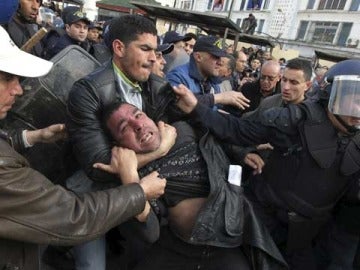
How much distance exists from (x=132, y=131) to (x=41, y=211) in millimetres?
835

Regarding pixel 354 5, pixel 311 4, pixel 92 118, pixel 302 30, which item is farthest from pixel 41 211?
pixel 311 4

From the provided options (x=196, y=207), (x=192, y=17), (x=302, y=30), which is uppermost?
(x=302, y=30)

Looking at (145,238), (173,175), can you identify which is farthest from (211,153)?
(145,238)

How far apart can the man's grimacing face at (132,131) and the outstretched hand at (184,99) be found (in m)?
0.41

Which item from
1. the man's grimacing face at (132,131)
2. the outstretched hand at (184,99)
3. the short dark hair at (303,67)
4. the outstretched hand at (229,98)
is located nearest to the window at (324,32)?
the short dark hair at (303,67)

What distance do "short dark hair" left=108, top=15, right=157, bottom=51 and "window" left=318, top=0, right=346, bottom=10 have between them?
Result: 36.4 meters

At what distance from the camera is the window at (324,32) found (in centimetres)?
3372

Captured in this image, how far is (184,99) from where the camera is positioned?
242cm

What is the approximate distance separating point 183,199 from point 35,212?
102 centimetres

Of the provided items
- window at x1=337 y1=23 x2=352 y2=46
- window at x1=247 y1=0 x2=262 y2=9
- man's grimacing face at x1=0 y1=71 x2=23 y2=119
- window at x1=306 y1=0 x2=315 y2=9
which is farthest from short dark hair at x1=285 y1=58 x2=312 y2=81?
window at x1=247 y1=0 x2=262 y2=9

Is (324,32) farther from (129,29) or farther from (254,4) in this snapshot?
(129,29)

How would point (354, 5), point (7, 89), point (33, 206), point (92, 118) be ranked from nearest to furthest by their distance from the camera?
point (33, 206) → point (7, 89) → point (92, 118) → point (354, 5)

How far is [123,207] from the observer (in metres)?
1.59

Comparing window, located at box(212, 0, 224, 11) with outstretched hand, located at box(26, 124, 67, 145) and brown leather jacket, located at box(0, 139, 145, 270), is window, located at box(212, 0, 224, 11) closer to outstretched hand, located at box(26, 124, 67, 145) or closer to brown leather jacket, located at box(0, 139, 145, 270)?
outstretched hand, located at box(26, 124, 67, 145)
